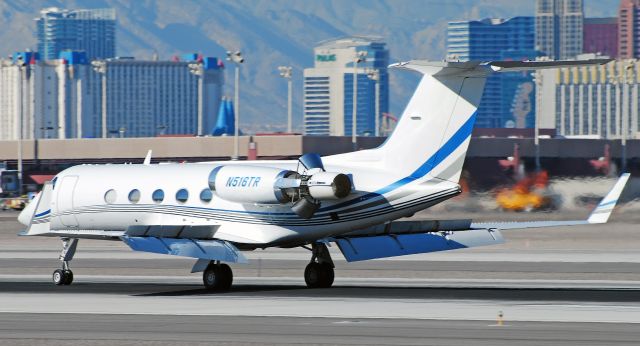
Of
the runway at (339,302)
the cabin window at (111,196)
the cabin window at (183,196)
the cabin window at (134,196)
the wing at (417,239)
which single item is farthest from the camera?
the cabin window at (111,196)

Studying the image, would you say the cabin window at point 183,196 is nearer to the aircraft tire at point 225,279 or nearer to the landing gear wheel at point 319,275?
the aircraft tire at point 225,279

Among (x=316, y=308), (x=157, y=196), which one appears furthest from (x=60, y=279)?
(x=316, y=308)

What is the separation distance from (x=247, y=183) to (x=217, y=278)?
316cm

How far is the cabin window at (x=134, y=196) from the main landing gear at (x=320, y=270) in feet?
18.2

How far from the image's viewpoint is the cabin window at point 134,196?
1847 inches

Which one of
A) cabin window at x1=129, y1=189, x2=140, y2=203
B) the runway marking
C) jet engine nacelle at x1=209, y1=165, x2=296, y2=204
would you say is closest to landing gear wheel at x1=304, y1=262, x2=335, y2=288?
jet engine nacelle at x1=209, y1=165, x2=296, y2=204

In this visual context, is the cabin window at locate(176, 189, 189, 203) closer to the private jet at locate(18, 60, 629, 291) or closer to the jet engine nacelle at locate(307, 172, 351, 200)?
the private jet at locate(18, 60, 629, 291)

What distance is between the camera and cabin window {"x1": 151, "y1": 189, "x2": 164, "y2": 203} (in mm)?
46375

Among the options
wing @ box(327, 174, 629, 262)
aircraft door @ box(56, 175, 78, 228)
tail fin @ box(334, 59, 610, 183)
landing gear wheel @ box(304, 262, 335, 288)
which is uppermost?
tail fin @ box(334, 59, 610, 183)

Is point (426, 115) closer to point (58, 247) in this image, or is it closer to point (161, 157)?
point (58, 247)

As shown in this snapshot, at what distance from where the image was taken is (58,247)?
2906 inches

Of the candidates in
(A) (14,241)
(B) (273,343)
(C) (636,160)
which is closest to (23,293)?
(B) (273,343)

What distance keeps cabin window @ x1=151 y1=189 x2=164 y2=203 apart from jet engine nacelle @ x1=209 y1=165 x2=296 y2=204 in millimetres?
1799

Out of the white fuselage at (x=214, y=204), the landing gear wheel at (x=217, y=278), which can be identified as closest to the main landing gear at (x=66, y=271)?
the white fuselage at (x=214, y=204)
